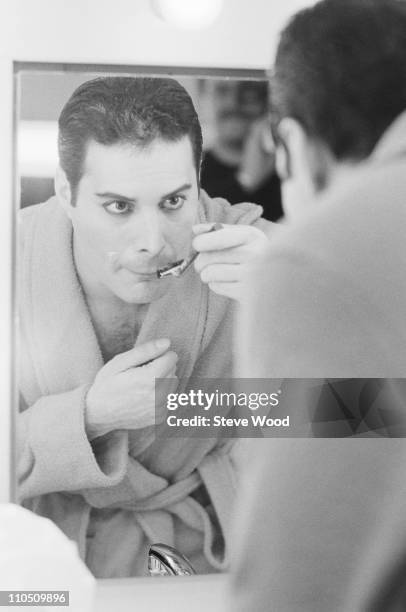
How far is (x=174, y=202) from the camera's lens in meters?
1.44

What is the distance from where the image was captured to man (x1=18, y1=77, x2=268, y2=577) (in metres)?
1.40

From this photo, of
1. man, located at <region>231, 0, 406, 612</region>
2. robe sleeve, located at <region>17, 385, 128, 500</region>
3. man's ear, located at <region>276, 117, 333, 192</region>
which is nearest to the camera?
man, located at <region>231, 0, 406, 612</region>

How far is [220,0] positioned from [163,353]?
0.71 meters

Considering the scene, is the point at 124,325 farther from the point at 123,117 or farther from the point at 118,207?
the point at 123,117

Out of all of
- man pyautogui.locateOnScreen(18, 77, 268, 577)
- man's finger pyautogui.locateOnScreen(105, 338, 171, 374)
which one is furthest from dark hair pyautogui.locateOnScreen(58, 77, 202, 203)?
man's finger pyautogui.locateOnScreen(105, 338, 171, 374)

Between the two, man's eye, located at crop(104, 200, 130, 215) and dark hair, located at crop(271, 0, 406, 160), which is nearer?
dark hair, located at crop(271, 0, 406, 160)

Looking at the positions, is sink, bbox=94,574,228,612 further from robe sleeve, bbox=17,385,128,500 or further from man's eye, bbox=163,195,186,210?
man's eye, bbox=163,195,186,210

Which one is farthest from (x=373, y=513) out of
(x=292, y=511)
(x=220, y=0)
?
(x=220, y=0)

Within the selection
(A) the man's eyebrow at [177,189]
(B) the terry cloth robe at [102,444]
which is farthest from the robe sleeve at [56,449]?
(A) the man's eyebrow at [177,189]

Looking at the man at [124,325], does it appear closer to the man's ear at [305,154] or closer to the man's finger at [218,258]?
the man's finger at [218,258]

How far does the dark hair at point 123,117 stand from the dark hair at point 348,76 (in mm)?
→ 519

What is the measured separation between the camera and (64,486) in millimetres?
1394

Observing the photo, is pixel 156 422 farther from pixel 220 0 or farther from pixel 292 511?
pixel 292 511

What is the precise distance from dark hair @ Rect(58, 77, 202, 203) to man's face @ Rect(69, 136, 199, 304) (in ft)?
0.05
